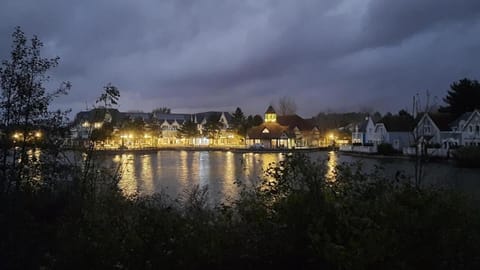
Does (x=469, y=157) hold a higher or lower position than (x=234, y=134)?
lower

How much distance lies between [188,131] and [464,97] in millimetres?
60352

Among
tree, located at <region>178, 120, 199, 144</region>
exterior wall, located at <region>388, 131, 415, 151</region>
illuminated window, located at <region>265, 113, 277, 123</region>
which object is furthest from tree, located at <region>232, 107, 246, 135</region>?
exterior wall, located at <region>388, 131, 415, 151</region>

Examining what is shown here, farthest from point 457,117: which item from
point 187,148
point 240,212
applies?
point 240,212

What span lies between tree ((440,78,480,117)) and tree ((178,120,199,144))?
57757mm

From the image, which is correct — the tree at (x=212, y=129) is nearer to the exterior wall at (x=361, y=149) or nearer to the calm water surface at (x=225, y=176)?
the exterior wall at (x=361, y=149)

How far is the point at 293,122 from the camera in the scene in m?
93.5

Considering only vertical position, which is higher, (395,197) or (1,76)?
(1,76)

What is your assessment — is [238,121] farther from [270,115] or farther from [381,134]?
[381,134]

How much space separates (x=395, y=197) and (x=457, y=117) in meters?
59.2

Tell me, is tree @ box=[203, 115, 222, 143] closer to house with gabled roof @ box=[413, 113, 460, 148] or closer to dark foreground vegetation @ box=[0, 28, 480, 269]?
house with gabled roof @ box=[413, 113, 460, 148]

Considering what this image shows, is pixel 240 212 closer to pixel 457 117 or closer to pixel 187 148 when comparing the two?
pixel 457 117

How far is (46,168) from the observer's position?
21.0 ft

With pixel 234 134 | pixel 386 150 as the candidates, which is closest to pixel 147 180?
pixel 386 150

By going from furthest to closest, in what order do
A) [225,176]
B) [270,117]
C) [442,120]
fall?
[270,117]
[442,120]
[225,176]
